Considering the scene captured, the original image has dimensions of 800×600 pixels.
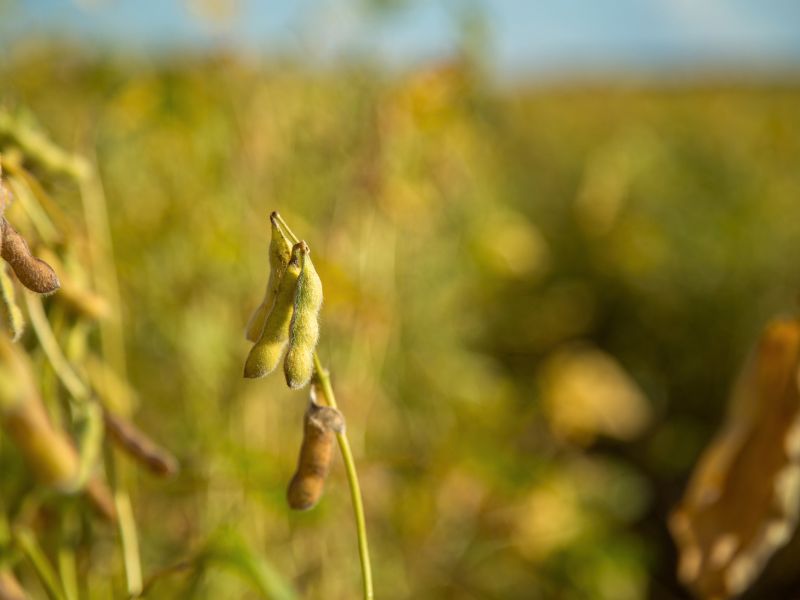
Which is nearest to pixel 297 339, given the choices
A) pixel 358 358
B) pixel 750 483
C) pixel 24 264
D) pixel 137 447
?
pixel 24 264

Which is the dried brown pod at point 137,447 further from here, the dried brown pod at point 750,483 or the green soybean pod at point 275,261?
the dried brown pod at point 750,483

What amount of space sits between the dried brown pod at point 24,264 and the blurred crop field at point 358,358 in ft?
0.85

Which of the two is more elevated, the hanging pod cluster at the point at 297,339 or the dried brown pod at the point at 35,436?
the hanging pod cluster at the point at 297,339

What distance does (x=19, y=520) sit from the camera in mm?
728

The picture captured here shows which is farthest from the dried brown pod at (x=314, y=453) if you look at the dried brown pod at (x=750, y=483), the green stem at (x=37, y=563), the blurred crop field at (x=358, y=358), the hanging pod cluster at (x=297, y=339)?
the dried brown pod at (x=750, y=483)

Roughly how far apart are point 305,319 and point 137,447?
0.26 m

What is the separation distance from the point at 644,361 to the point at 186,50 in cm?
182

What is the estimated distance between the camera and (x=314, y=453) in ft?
1.63

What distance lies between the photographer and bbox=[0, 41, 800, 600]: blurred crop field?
1183 millimetres

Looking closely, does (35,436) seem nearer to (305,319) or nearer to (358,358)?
(305,319)

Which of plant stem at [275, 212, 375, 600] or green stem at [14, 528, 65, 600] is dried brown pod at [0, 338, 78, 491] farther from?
plant stem at [275, 212, 375, 600]

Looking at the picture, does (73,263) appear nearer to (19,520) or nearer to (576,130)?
(19,520)

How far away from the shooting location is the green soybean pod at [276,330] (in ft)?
1.50

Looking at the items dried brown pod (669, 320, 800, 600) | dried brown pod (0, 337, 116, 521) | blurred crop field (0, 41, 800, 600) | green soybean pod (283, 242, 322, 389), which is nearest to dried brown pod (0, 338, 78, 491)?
dried brown pod (0, 337, 116, 521)
